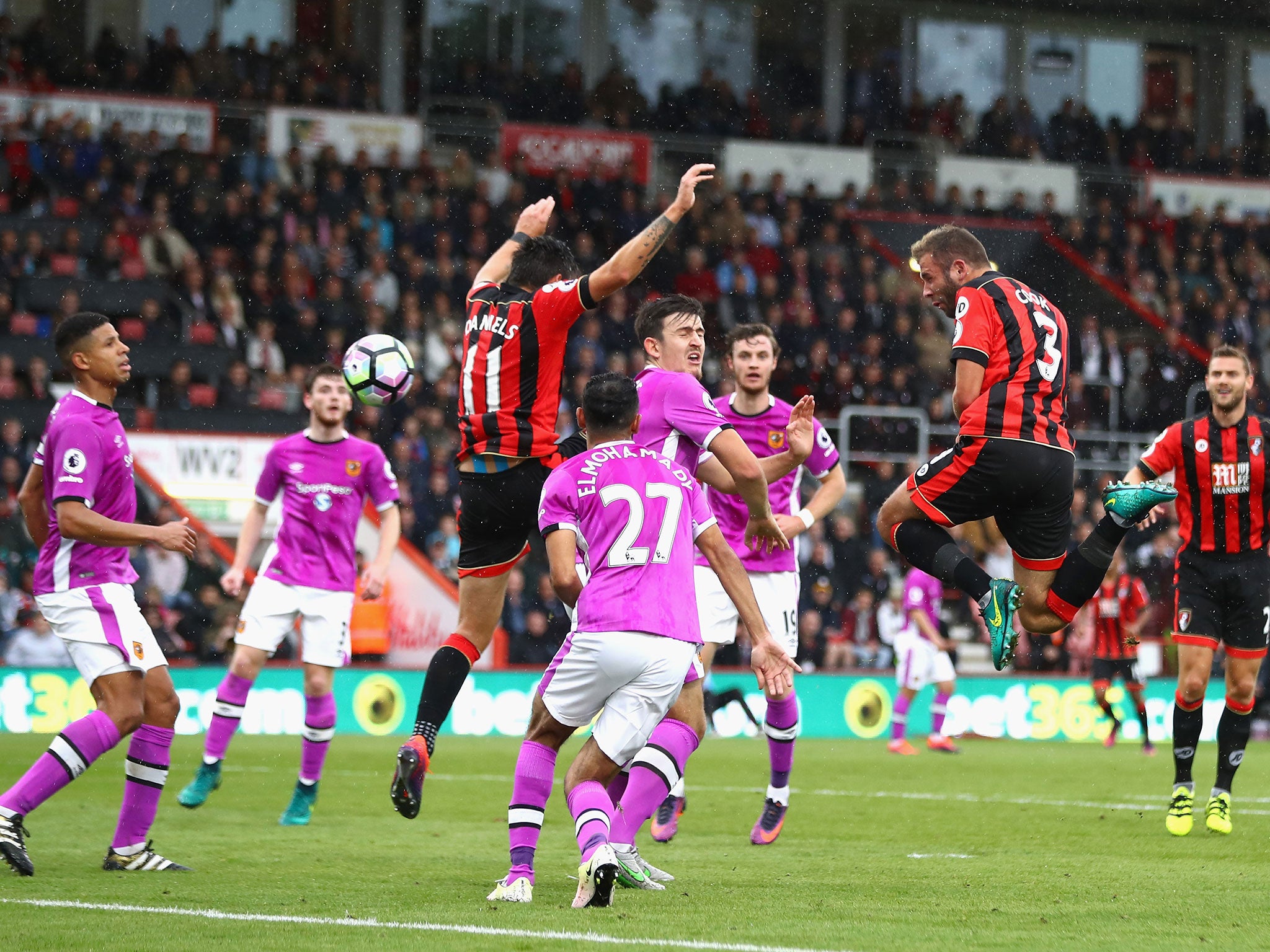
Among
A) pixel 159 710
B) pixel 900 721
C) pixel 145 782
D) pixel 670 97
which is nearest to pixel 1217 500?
pixel 159 710

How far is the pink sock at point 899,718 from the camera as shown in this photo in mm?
16906

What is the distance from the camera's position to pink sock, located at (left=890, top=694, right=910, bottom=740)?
1691 centimetres

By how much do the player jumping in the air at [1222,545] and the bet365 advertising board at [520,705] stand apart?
810 centimetres

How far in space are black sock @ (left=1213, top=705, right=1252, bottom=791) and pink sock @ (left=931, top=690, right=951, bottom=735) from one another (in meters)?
8.20

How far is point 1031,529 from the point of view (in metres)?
7.49

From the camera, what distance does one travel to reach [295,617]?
9.45 meters

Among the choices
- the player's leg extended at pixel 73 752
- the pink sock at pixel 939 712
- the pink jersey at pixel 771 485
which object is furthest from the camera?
the pink sock at pixel 939 712

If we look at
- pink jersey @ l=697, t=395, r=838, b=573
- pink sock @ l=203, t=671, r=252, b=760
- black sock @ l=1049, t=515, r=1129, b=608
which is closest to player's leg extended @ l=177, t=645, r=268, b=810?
pink sock @ l=203, t=671, r=252, b=760

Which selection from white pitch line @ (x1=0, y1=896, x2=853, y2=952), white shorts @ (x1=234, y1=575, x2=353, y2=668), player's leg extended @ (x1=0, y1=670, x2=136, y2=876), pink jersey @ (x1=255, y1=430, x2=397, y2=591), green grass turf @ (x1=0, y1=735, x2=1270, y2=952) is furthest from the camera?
pink jersey @ (x1=255, y1=430, x2=397, y2=591)

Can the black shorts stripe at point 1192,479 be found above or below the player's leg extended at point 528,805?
above

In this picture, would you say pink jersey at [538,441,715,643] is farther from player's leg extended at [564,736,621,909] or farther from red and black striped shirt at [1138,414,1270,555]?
red and black striped shirt at [1138,414,1270,555]

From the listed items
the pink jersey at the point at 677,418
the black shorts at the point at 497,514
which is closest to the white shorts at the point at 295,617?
the black shorts at the point at 497,514

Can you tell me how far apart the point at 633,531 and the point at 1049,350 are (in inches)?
93.2

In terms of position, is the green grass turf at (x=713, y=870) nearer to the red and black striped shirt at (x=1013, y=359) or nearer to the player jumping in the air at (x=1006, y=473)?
the player jumping in the air at (x=1006, y=473)
